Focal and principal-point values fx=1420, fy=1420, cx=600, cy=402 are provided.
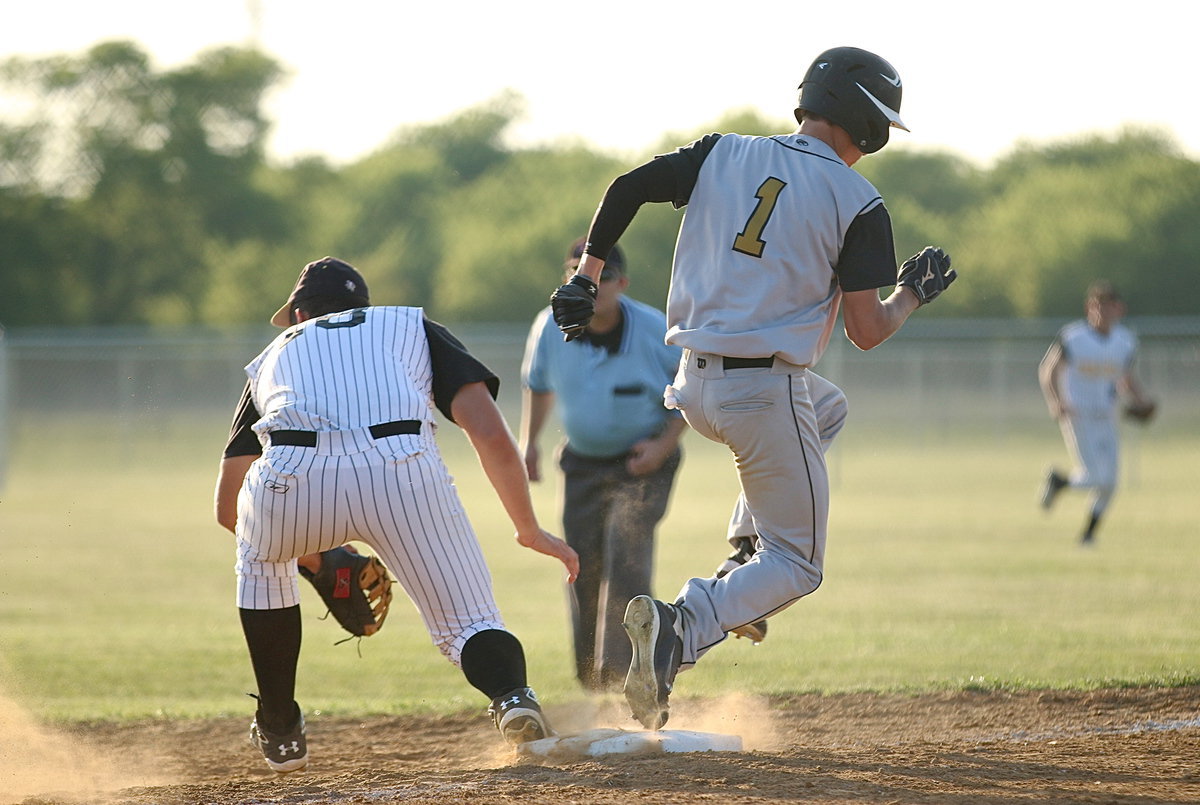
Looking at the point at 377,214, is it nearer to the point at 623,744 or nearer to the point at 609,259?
the point at 609,259

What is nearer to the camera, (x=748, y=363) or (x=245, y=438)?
(x=748, y=363)

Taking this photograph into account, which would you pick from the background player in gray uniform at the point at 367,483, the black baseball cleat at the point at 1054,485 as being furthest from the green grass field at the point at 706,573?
the background player in gray uniform at the point at 367,483

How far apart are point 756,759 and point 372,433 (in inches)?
59.9

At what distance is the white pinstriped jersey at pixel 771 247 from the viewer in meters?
4.29

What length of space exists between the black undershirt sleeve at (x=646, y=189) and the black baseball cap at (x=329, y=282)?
80cm

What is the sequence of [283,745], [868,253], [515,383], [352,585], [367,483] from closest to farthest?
[367,483], [868,253], [283,745], [352,585], [515,383]

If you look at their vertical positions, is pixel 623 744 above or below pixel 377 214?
below

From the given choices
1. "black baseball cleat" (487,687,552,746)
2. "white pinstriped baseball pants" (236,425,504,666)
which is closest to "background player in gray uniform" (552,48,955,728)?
"black baseball cleat" (487,687,552,746)

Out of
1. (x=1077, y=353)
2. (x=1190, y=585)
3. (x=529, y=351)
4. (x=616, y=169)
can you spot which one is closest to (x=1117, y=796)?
(x=529, y=351)

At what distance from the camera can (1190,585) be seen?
10.1 meters

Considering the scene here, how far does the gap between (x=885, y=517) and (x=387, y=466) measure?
12936 mm

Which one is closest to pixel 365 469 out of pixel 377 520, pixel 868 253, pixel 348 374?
pixel 377 520

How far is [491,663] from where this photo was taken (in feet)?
14.3

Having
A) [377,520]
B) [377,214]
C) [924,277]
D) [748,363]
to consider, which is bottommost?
[377,520]
